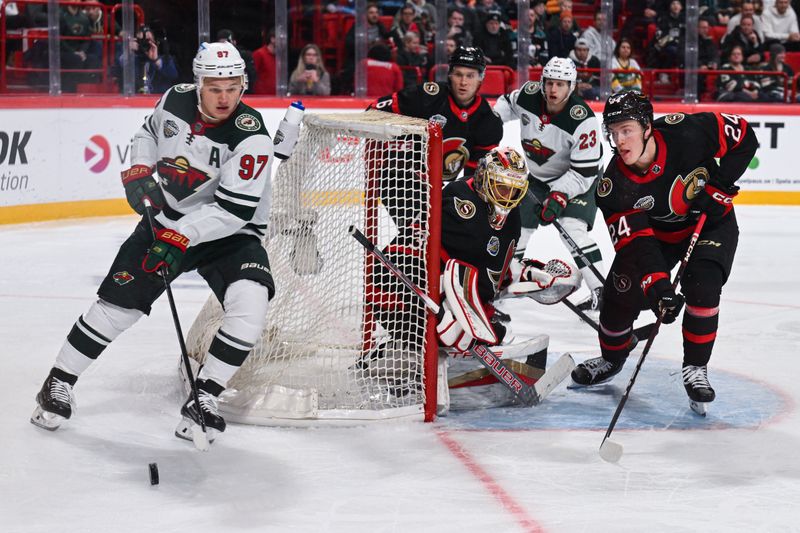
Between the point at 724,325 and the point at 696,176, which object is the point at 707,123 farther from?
the point at 724,325

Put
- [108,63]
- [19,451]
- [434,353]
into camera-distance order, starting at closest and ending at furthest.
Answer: [19,451] < [434,353] < [108,63]

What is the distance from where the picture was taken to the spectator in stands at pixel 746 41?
951cm

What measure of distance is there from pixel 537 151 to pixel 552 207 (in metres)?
0.50

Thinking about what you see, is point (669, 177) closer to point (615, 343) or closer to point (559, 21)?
point (615, 343)

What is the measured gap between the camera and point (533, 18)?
907 cm

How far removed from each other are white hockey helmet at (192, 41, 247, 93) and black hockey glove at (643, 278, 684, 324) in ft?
4.42

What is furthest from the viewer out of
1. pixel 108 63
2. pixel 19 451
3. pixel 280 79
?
pixel 280 79

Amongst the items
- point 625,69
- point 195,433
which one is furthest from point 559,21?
point 195,433

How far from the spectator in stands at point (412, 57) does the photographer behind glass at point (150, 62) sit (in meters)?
1.76

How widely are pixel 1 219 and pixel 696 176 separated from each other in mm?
5166

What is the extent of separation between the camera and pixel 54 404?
3.32 metres

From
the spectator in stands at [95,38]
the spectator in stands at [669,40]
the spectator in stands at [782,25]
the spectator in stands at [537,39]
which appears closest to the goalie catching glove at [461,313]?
the spectator in stands at [95,38]

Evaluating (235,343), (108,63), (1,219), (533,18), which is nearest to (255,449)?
(235,343)

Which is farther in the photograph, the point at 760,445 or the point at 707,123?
the point at 707,123
